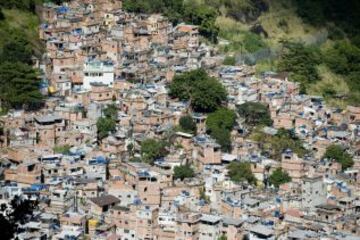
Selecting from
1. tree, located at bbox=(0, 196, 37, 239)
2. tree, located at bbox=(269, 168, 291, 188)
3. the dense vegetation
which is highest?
tree, located at bbox=(0, 196, 37, 239)

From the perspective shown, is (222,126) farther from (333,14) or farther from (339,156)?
(333,14)

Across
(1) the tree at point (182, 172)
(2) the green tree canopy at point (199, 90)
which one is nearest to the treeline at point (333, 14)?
(2) the green tree canopy at point (199, 90)

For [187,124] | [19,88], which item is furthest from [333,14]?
[19,88]

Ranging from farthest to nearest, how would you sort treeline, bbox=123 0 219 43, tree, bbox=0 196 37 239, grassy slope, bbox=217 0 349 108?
1. treeline, bbox=123 0 219 43
2. grassy slope, bbox=217 0 349 108
3. tree, bbox=0 196 37 239

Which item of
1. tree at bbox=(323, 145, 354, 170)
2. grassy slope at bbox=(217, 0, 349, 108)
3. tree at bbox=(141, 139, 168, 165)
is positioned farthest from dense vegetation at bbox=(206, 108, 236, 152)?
grassy slope at bbox=(217, 0, 349, 108)

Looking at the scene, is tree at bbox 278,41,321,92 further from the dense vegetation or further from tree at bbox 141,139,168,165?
tree at bbox 141,139,168,165

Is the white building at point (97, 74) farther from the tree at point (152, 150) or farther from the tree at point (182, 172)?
the tree at point (182, 172)
